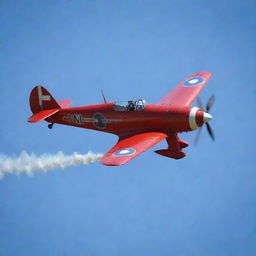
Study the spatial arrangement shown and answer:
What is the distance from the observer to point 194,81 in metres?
32.1

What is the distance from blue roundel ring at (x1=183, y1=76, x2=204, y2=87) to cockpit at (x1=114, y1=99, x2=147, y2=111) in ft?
13.8

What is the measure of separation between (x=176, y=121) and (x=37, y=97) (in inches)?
288

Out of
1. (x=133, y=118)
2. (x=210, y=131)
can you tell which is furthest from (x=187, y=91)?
(x=133, y=118)

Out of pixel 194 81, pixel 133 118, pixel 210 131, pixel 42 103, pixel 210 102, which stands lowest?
pixel 210 131

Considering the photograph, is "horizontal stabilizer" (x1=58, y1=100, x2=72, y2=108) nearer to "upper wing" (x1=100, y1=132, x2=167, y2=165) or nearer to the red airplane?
the red airplane

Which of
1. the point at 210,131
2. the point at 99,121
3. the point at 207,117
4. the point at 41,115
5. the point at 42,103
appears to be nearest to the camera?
the point at 207,117

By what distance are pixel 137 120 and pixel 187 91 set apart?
3.90 meters

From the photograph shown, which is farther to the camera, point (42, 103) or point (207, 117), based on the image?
point (42, 103)

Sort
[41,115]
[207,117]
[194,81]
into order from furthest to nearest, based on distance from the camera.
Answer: [194,81]
[41,115]
[207,117]

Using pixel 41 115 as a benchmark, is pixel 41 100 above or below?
above

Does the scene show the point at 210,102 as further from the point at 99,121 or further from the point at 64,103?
the point at 64,103

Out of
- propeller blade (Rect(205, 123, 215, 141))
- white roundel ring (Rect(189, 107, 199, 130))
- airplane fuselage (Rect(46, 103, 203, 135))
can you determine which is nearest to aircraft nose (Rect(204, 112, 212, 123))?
airplane fuselage (Rect(46, 103, 203, 135))

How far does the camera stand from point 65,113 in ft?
101

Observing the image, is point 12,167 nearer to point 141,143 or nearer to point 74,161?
point 74,161
